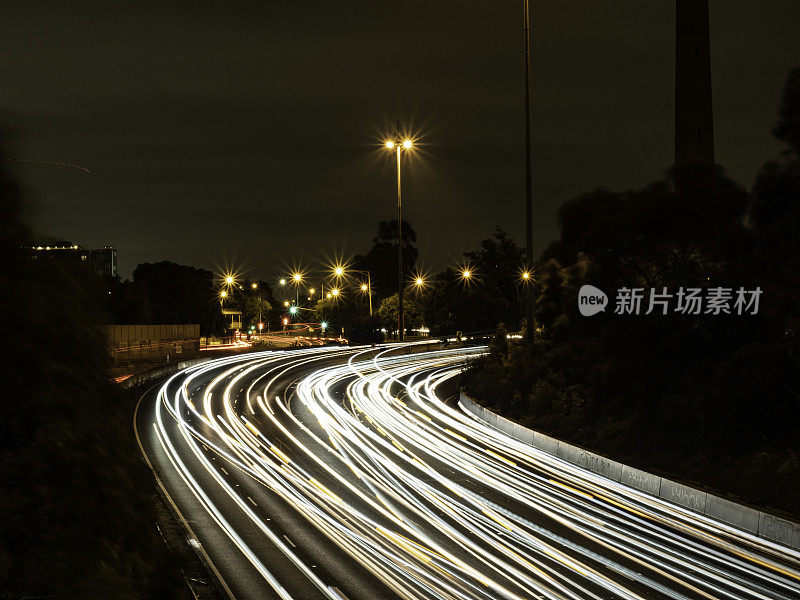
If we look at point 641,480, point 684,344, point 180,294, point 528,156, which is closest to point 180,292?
point 180,294

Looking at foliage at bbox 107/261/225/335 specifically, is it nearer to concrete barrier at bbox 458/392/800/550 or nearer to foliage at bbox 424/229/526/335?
foliage at bbox 424/229/526/335

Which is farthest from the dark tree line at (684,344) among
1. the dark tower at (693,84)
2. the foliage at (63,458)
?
the foliage at (63,458)

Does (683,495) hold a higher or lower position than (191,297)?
lower

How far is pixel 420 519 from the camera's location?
17125mm

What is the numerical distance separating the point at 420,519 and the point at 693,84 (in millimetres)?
27759

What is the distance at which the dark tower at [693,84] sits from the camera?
3766cm

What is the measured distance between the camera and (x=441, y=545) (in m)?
15.1

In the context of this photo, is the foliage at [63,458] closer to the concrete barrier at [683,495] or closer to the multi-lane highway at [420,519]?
the multi-lane highway at [420,519]

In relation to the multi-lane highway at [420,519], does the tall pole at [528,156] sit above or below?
above

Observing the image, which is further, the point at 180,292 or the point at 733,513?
the point at 180,292

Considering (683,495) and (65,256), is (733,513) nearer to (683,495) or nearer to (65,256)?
(683,495)

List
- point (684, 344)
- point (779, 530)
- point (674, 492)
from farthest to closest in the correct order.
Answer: point (684, 344) < point (674, 492) < point (779, 530)

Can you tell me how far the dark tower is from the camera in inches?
1483

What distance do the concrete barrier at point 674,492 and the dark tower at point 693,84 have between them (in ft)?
53.7
